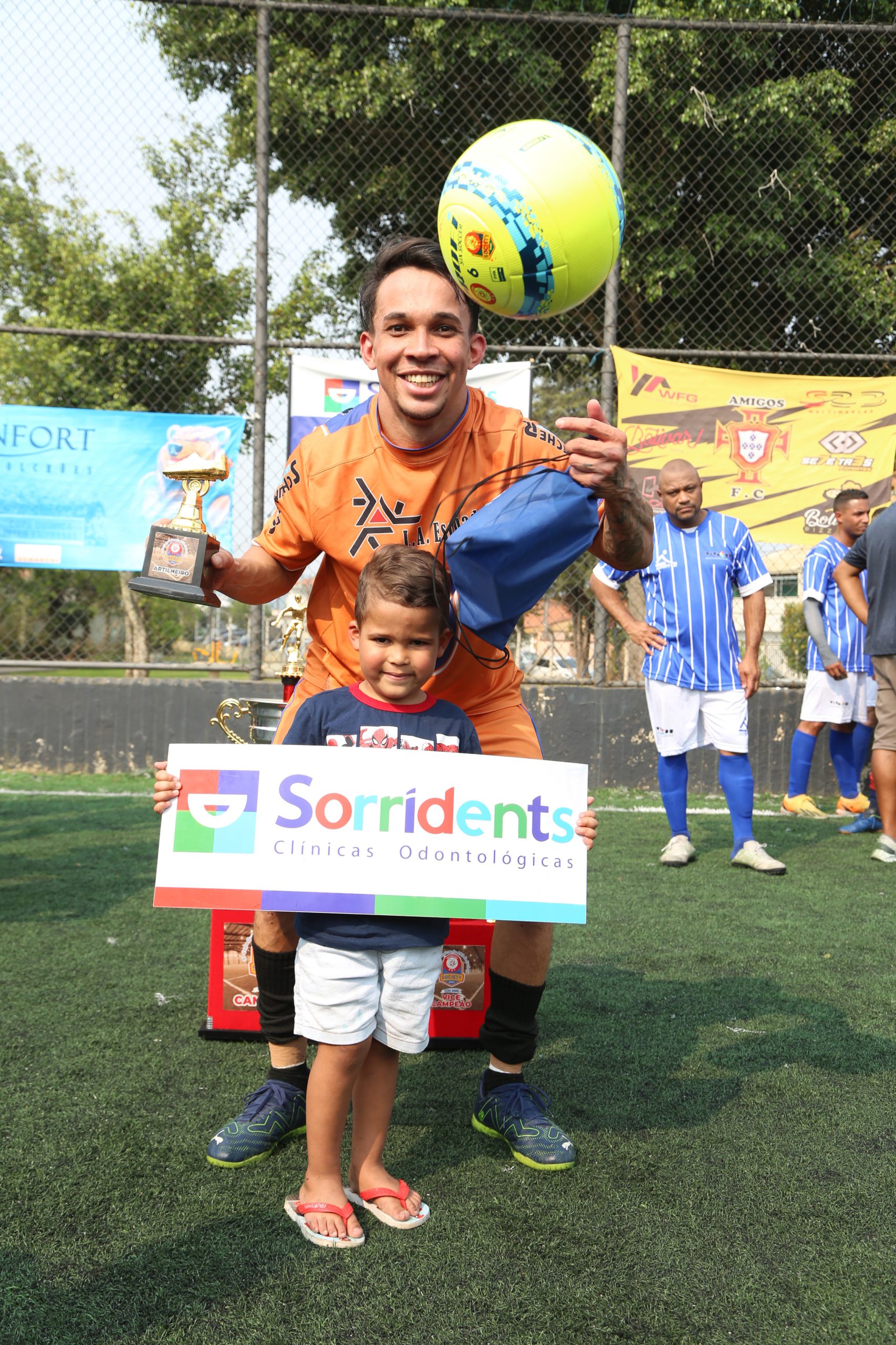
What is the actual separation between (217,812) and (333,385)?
5802 mm

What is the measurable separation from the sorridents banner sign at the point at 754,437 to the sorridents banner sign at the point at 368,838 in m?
5.85

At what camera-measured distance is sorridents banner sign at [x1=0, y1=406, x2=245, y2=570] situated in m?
7.46

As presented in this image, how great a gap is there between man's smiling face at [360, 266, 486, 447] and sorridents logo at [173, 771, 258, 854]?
3.13ft

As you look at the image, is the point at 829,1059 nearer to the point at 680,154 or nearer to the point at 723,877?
the point at 723,877

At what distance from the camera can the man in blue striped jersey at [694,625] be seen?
5.95 metres

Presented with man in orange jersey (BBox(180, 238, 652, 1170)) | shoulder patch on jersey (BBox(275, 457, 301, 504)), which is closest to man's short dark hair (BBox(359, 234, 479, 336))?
man in orange jersey (BBox(180, 238, 652, 1170))

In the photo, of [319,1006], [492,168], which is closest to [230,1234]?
[319,1006]

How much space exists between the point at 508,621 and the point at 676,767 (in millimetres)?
3762

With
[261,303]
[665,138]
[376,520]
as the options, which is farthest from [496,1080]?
[665,138]

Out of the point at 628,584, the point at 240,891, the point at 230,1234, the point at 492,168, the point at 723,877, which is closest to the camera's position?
the point at 230,1234

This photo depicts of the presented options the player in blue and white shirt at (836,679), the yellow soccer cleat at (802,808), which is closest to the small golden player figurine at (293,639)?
the player in blue and white shirt at (836,679)

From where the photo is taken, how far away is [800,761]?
24.6 ft

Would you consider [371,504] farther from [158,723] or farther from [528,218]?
[158,723]

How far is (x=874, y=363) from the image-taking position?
8.38 m
